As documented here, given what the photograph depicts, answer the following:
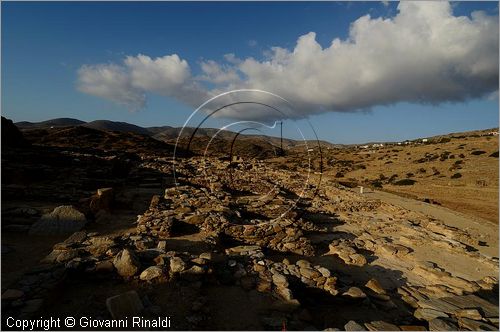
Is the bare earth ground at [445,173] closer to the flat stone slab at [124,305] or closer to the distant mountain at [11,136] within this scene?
the flat stone slab at [124,305]

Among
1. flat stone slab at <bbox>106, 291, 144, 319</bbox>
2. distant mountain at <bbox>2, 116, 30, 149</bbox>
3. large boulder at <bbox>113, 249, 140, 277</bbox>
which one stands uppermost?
distant mountain at <bbox>2, 116, 30, 149</bbox>

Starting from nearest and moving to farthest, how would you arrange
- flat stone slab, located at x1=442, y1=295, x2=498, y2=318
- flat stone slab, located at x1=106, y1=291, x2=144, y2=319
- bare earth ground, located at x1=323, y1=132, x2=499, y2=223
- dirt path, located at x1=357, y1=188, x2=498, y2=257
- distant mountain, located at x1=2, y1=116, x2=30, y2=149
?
flat stone slab, located at x1=106, y1=291, x2=144, y2=319 < flat stone slab, located at x1=442, y1=295, x2=498, y2=318 < dirt path, located at x1=357, y1=188, x2=498, y2=257 < bare earth ground, located at x1=323, y1=132, x2=499, y2=223 < distant mountain, located at x1=2, y1=116, x2=30, y2=149

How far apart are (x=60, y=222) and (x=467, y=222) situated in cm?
2268

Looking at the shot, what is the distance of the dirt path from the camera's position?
53.2 feet

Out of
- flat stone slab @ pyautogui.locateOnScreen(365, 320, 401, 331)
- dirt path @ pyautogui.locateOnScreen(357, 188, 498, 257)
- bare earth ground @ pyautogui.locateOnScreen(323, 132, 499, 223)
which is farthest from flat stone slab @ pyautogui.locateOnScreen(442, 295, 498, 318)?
bare earth ground @ pyautogui.locateOnScreen(323, 132, 499, 223)

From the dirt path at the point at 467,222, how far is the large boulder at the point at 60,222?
18.1 m

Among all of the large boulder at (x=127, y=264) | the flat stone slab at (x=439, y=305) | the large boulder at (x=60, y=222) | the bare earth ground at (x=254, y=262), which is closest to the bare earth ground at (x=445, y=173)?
the bare earth ground at (x=254, y=262)

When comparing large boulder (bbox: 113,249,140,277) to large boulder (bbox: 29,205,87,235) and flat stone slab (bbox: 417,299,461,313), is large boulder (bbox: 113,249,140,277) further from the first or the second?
flat stone slab (bbox: 417,299,461,313)

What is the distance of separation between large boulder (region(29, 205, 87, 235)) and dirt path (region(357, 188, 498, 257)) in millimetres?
18144

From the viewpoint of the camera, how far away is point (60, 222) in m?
13.3

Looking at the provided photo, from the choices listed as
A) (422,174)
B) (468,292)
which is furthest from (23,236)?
(422,174)

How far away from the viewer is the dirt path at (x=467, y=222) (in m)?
16.2

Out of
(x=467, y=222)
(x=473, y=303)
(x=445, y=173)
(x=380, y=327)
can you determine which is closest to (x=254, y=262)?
(x=380, y=327)

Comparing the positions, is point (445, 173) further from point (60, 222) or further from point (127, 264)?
point (127, 264)
